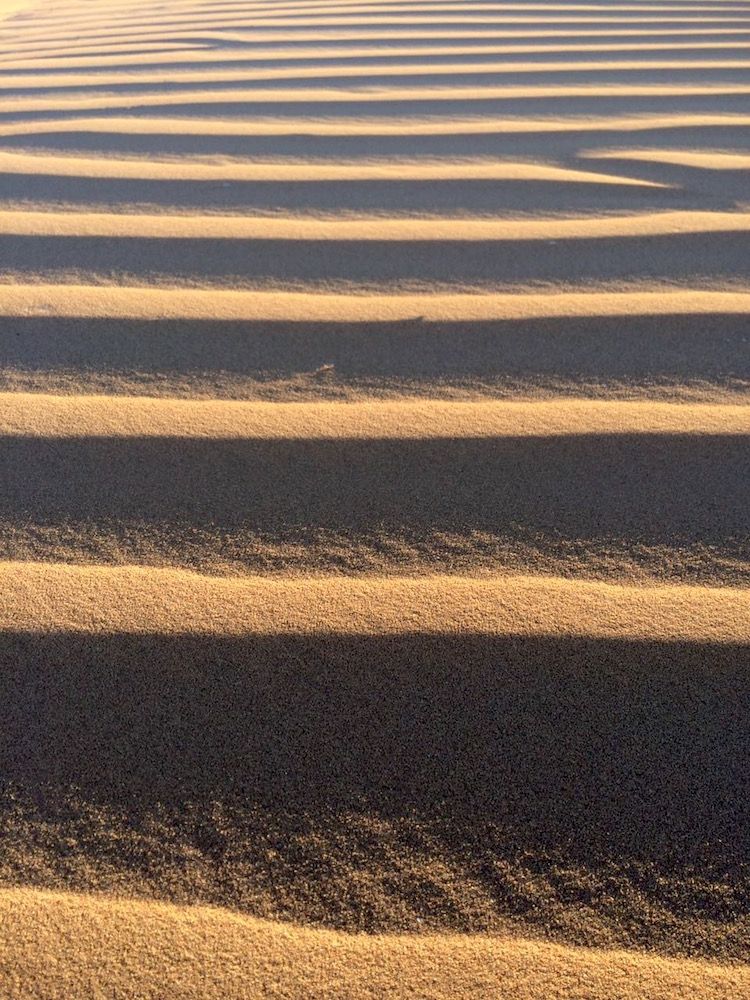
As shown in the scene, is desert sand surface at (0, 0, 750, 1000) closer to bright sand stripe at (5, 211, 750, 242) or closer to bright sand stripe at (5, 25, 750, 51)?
bright sand stripe at (5, 211, 750, 242)

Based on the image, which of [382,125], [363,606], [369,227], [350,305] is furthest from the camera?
[382,125]

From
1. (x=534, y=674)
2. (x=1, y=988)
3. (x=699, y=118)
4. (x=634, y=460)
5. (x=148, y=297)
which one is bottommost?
(x=1, y=988)

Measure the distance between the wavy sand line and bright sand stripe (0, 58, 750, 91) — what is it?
10.1 feet

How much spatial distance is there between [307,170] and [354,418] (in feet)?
4.17

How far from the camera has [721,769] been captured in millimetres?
941

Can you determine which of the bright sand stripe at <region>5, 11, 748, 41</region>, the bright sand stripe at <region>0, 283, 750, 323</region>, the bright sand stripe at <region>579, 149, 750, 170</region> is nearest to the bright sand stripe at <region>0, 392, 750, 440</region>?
the bright sand stripe at <region>0, 283, 750, 323</region>

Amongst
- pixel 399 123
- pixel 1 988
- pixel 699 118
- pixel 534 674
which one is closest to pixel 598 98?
pixel 699 118

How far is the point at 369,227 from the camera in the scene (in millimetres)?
2191

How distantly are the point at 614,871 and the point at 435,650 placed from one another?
318 mm

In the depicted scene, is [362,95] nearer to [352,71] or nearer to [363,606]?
[352,71]

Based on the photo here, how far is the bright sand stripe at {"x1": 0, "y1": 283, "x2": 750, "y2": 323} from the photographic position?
181 centimetres

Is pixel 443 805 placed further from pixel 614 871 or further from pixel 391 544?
pixel 391 544

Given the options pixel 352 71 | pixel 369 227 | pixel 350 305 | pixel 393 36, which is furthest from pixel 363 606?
pixel 393 36

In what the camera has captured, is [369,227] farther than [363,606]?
Yes
